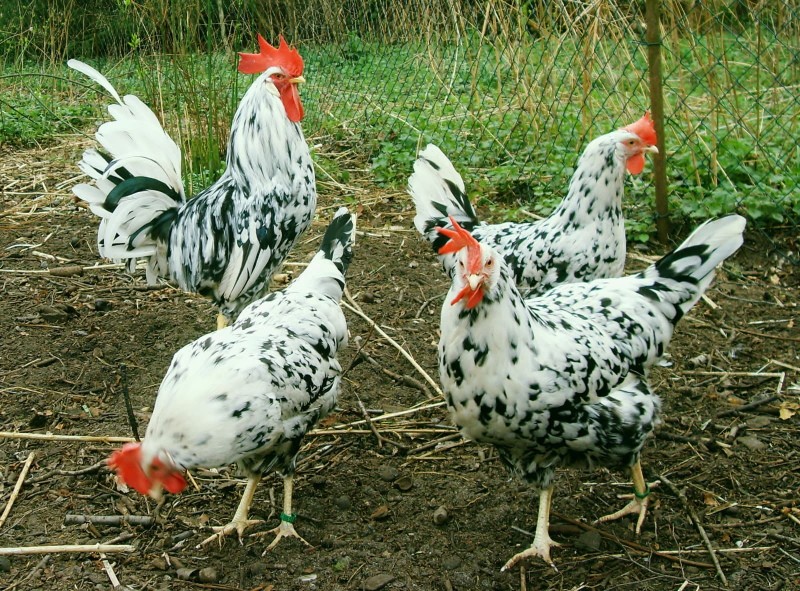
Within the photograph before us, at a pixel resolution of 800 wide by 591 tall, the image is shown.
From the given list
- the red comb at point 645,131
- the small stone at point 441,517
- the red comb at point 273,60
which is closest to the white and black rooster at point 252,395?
the small stone at point 441,517

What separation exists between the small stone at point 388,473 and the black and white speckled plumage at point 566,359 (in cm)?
65

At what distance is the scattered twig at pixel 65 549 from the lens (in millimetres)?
3008

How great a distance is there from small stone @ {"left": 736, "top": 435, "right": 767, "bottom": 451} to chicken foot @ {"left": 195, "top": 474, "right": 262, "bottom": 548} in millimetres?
2318

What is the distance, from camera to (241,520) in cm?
320

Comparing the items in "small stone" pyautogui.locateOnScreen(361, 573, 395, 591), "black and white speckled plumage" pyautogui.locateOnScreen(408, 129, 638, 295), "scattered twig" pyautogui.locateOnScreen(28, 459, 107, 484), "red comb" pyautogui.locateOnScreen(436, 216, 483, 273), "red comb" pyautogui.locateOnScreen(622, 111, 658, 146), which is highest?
"red comb" pyautogui.locateOnScreen(622, 111, 658, 146)

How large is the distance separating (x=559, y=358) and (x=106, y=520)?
6.59 ft

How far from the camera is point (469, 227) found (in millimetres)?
4344

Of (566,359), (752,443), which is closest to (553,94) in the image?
(752,443)

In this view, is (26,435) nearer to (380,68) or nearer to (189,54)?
(189,54)

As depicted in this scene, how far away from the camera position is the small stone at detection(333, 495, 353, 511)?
336 centimetres

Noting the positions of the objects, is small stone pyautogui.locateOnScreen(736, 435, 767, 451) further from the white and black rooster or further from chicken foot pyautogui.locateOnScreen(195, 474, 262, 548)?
chicken foot pyautogui.locateOnScreen(195, 474, 262, 548)

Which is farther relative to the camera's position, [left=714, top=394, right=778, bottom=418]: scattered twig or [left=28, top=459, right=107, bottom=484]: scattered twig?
[left=714, top=394, right=778, bottom=418]: scattered twig

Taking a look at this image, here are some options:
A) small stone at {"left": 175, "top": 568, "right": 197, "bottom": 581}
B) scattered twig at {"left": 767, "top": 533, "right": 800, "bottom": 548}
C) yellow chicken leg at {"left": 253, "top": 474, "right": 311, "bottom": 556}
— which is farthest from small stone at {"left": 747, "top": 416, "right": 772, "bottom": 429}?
small stone at {"left": 175, "top": 568, "right": 197, "bottom": 581}

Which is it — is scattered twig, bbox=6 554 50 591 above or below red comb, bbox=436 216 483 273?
below
